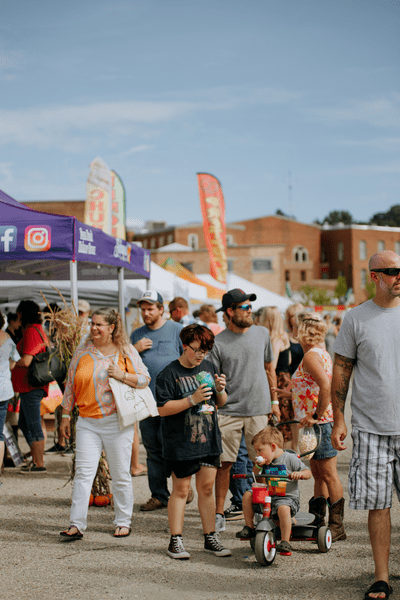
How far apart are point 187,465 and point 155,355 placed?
6.08 ft

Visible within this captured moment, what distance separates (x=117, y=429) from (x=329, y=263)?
7831cm

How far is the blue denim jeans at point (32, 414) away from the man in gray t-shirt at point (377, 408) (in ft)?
14.7

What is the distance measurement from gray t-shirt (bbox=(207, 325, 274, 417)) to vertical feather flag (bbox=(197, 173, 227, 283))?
12621mm

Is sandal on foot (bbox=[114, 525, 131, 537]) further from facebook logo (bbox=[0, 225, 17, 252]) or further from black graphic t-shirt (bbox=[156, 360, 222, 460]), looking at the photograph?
facebook logo (bbox=[0, 225, 17, 252])

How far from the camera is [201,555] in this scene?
4691 mm

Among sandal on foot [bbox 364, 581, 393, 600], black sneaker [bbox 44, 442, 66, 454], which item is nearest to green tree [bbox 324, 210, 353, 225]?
black sneaker [bbox 44, 442, 66, 454]

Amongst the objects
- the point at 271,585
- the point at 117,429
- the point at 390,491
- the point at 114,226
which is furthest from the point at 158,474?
the point at 114,226

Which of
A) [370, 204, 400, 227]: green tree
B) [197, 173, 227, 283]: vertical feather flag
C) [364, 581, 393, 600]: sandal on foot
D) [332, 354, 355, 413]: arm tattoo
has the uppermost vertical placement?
[370, 204, 400, 227]: green tree

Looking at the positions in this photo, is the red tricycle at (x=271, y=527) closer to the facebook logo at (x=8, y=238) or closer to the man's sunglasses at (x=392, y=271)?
the man's sunglasses at (x=392, y=271)

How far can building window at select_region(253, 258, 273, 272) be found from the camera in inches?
2564

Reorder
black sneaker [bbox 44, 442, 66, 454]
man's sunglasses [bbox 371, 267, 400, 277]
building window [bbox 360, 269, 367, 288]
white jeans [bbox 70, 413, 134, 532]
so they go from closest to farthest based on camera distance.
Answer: man's sunglasses [bbox 371, 267, 400, 277] → white jeans [bbox 70, 413, 134, 532] → black sneaker [bbox 44, 442, 66, 454] → building window [bbox 360, 269, 367, 288]

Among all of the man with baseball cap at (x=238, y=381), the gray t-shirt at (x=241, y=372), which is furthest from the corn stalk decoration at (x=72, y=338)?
the gray t-shirt at (x=241, y=372)

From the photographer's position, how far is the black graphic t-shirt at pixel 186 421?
4.57 meters

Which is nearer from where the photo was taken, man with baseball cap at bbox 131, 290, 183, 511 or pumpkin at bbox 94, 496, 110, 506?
man with baseball cap at bbox 131, 290, 183, 511
